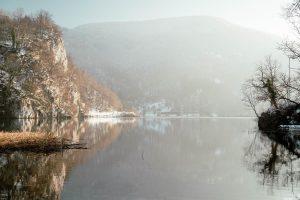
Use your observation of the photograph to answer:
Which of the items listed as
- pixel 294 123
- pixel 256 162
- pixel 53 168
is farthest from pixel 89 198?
pixel 294 123

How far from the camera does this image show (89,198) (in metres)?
24.5

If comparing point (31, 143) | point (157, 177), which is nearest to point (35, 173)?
point (157, 177)

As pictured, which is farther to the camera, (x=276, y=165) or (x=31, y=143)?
(x=31, y=143)

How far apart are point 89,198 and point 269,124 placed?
73.5 metres

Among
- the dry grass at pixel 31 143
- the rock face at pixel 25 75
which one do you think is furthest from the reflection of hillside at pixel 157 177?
the rock face at pixel 25 75

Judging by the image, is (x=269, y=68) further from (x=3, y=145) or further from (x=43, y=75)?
(x=43, y=75)

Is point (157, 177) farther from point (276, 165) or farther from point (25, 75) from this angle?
point (25, 75)

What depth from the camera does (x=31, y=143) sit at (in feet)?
158

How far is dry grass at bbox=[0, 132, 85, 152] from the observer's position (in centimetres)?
4616

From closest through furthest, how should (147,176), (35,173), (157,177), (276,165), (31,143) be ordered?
(35,173) < (157,177) < (147,176) < (276,165) < (31,143)

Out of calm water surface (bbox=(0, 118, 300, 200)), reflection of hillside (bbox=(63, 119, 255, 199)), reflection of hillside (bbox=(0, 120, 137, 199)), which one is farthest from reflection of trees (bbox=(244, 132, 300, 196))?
reflection of hillside (bbox=(0, 120, 137, 199))

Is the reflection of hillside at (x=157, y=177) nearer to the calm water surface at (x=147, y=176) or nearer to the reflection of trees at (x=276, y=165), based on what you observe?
the calm water surface at (x=147, y=176)

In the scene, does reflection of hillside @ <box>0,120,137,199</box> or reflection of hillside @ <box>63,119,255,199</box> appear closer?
reflection of hillside @ <box>0,120,137,199</box>

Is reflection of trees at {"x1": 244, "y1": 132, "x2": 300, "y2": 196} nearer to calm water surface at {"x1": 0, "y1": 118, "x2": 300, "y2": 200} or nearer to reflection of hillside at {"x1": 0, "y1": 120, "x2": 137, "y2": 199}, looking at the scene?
calm water surface at {"x1": 0, "y1": 118, "x2": 300, "y2": 200}
